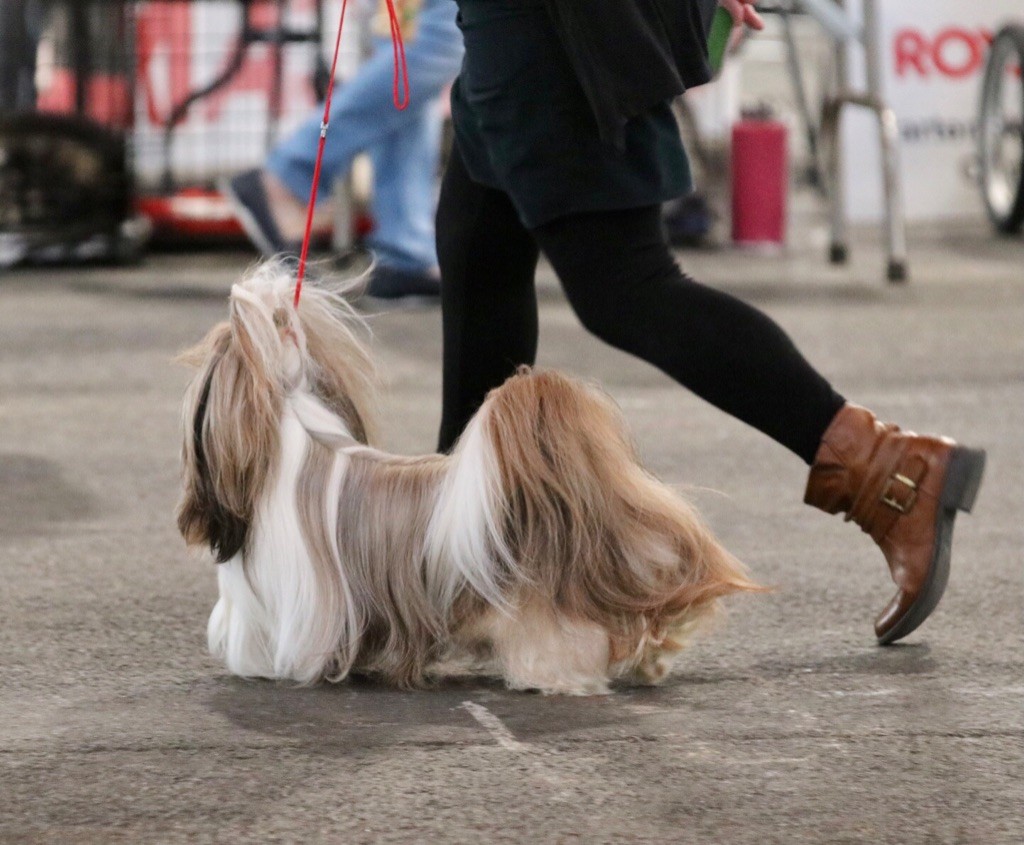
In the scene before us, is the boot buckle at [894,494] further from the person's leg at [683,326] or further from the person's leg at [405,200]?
the person's leg at [405,200]

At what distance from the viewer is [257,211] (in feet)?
19.2

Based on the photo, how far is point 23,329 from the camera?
228 inches

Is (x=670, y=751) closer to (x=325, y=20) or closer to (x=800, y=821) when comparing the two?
(x=800, y=821)

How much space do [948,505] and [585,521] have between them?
1.68 feet

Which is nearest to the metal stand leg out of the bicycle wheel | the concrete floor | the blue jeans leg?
the bicycle wheel

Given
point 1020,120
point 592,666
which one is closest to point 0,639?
point 592,666

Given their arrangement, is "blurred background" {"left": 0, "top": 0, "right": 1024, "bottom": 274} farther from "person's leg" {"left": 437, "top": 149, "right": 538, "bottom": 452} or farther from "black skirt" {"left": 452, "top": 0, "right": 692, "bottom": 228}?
Result: "black skirt" {"left": 452, "top": 0, "right": 692, "bottom": 228}

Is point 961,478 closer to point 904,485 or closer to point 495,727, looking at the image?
point 904,485

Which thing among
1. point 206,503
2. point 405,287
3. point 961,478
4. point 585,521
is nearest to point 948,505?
point 961,478

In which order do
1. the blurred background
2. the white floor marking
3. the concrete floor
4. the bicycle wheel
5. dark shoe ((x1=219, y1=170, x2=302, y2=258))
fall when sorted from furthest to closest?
the bicycle wheel
the blurred background
dark shoe ((x1=219, y1=170, x2=302, y2=258))
the white floor marking
the concrete floor

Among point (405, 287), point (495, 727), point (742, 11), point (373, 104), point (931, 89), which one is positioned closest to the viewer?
point (495, 727)

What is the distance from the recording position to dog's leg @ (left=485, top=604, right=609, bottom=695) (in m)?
2.26

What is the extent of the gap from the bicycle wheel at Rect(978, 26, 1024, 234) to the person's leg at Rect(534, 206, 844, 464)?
5861 mm

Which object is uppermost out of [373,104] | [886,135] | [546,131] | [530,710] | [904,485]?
[546,131]
